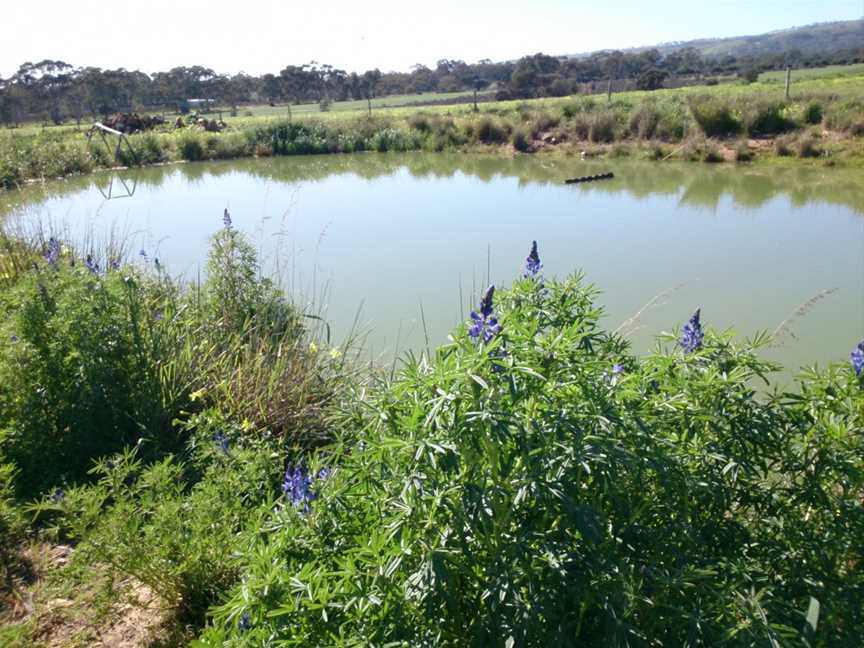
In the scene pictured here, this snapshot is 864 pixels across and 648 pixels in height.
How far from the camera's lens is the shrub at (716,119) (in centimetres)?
1733

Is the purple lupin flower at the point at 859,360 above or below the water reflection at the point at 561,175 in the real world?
above

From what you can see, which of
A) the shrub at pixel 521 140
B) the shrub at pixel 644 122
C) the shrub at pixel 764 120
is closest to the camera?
the shrub at pixel 764 120

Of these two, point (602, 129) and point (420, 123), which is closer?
point (602, 129)

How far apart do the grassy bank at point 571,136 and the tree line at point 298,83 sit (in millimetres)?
14601

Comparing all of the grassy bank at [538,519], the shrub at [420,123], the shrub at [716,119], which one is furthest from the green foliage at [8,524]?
the shrub at [420,123]

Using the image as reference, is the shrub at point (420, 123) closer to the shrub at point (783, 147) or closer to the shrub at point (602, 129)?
the shrub at point (602, 129)

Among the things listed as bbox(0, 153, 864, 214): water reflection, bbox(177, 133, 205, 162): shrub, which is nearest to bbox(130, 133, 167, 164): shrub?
bbox(177, 133, 205, 162): shrub

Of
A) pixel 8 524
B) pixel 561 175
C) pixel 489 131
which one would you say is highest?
pixel 489 131

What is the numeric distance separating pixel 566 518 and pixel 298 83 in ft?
180

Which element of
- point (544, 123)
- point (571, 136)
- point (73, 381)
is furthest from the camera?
point (544, 123)

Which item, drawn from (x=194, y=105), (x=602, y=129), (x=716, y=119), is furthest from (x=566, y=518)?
(x=194, y=105)

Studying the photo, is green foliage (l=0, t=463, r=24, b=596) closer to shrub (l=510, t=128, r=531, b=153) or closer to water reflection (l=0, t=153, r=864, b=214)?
water reflection (l=0, t=153, r=864, b=214)

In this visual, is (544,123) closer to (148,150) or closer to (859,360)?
(148,150)

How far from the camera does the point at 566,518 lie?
4.21 ft
